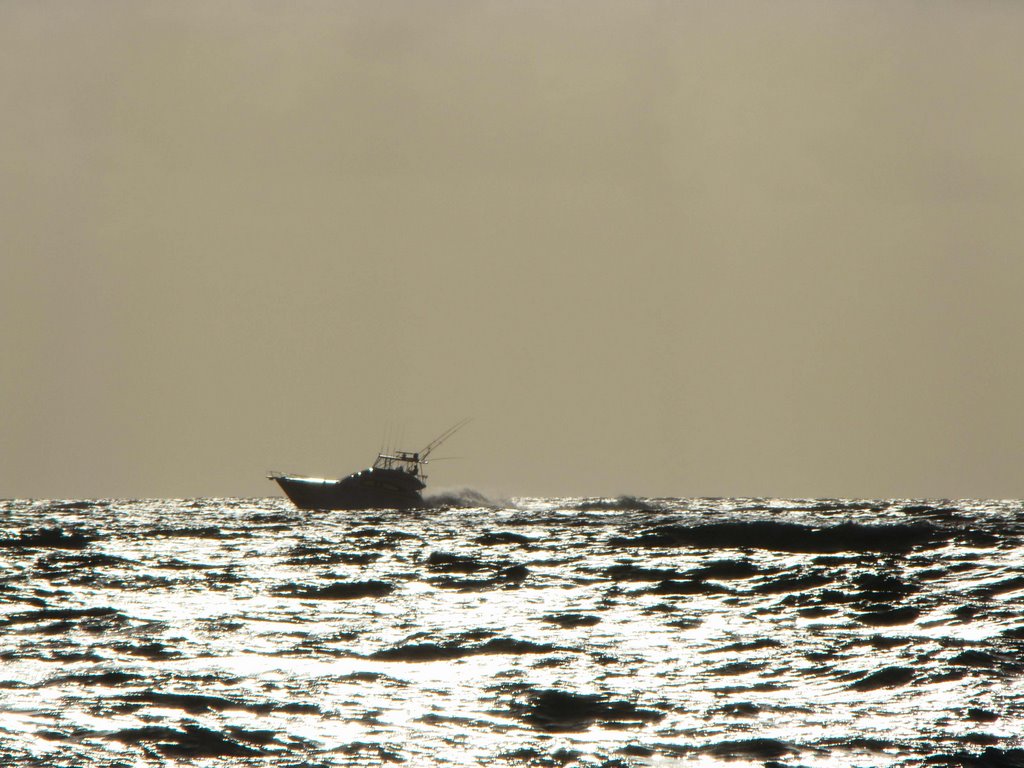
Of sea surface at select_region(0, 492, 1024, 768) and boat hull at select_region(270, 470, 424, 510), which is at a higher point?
boat hull at select_region(270, 470, 424, 510)

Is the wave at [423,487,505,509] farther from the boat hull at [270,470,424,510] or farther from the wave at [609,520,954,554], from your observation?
the wave at [609,520,954,554]

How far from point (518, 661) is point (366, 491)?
6693 centimetres

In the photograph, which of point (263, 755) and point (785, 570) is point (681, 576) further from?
point (263, 755)

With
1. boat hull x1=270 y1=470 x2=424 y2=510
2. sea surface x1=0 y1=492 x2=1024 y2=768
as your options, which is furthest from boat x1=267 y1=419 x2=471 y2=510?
sea surface x1=0 y1=492 x2=1024 y2=768

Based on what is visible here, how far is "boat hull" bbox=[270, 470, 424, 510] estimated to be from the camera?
8581 centimetres

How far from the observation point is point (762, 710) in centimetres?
1591

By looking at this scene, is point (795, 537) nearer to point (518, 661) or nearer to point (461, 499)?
point (518, 661)

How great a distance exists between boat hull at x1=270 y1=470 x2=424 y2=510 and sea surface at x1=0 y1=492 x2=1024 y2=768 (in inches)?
1737

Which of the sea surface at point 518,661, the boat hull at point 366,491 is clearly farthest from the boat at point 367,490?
the sea surface at point 518,661

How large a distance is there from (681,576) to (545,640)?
12919mm

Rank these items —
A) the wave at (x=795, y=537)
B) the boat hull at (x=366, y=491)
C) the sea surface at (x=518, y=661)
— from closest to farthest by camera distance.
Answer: the sea surface at (x=518, y=661) < the wave at (x=795, y=537) < the boat hull at (x=366, y=491)

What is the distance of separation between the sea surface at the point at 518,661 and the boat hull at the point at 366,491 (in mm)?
44129

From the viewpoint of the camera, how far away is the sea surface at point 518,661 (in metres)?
14.0

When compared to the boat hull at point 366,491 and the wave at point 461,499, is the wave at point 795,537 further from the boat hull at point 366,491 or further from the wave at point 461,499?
the wave at point 461,499
